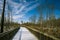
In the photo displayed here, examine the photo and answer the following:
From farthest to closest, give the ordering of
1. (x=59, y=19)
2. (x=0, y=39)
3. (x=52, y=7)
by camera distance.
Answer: (x=59, y=19) < (x=52, y=7) < (x=0, y=39)

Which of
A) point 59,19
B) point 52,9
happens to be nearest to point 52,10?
point 52,9

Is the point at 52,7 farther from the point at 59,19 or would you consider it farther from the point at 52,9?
the point at 59,19

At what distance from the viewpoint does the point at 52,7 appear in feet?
189

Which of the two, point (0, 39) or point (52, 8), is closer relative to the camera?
point (0, 39)

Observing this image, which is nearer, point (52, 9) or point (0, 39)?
point (0, 39)

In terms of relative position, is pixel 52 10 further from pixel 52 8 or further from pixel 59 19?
pixel 59 19

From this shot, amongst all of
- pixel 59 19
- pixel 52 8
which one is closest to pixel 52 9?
pixel 52 8

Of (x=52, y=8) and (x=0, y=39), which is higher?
(x=52, y=8)

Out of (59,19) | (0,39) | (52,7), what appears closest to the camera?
(0,39)

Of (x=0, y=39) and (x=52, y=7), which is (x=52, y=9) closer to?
(x=52, y=7)

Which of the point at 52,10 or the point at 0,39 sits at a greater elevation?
the point at 52,10

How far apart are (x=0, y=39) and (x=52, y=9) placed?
47.4m

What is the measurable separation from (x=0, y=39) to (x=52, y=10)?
157 feet

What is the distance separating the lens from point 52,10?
194 feet
